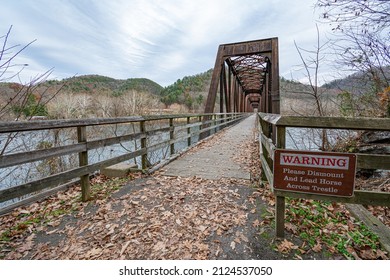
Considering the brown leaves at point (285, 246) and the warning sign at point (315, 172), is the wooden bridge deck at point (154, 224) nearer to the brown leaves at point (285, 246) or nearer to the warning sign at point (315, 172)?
the brown leaves at point (285, 246)

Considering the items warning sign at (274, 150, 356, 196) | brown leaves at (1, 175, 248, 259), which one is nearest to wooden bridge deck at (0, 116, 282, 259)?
brown leaves at (1, 175, 248, 259)

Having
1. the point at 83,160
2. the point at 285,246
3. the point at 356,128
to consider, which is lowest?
the point at 285,246

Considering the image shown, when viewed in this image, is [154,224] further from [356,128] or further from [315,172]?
[356,128]

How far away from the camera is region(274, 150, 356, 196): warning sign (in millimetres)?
1820

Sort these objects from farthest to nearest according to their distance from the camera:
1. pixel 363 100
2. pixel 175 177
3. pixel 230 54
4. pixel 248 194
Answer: pixel 230 54
pixel 363 100
pixel 175 177
pixel 248 194

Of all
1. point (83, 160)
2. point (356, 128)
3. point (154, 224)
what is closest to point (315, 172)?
point (356, 128)

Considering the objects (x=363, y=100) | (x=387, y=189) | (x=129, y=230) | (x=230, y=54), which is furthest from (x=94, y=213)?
(x=230, y=54)

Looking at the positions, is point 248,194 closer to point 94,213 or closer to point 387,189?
point 94,213

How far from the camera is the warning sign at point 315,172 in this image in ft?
5.97

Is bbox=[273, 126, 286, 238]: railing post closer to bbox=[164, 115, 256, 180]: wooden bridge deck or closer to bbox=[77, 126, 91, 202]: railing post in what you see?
bbox=[164, 115, 256, 180]: wooden bridge deck

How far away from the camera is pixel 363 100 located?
5.83 meters

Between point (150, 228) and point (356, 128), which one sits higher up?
point (356, 128)

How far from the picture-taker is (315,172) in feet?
6.25

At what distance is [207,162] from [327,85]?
4196 mm
